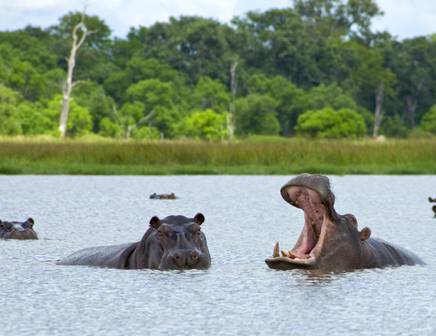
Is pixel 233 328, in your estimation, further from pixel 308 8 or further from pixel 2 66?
pixel 308 8

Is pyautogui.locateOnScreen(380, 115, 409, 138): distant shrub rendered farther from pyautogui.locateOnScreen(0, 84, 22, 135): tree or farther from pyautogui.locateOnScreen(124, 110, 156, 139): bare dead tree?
pyautogui.locateOnScreen(0, 84, 22, 135): tree

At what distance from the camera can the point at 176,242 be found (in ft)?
25.1

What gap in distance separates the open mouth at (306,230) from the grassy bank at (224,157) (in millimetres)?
19608

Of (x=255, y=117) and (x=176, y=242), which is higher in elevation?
(x=255, y=117)

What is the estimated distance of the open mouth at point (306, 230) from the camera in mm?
7395

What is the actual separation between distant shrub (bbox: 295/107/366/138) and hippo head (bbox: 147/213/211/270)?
147 ft

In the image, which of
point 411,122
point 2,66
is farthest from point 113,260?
point 411,122

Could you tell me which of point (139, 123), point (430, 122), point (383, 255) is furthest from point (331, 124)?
point (383, 255)

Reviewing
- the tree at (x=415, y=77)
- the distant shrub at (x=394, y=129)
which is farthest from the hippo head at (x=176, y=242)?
the tree at (x=415, y=77)

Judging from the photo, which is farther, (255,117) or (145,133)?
(255,117)

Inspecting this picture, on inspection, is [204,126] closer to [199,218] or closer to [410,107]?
[410,107]

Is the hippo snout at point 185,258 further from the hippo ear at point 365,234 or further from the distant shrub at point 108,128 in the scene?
the distant shrub at point 108,128

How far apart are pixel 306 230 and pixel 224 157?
21329 millimetres

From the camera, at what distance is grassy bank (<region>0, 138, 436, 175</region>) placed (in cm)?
2775
